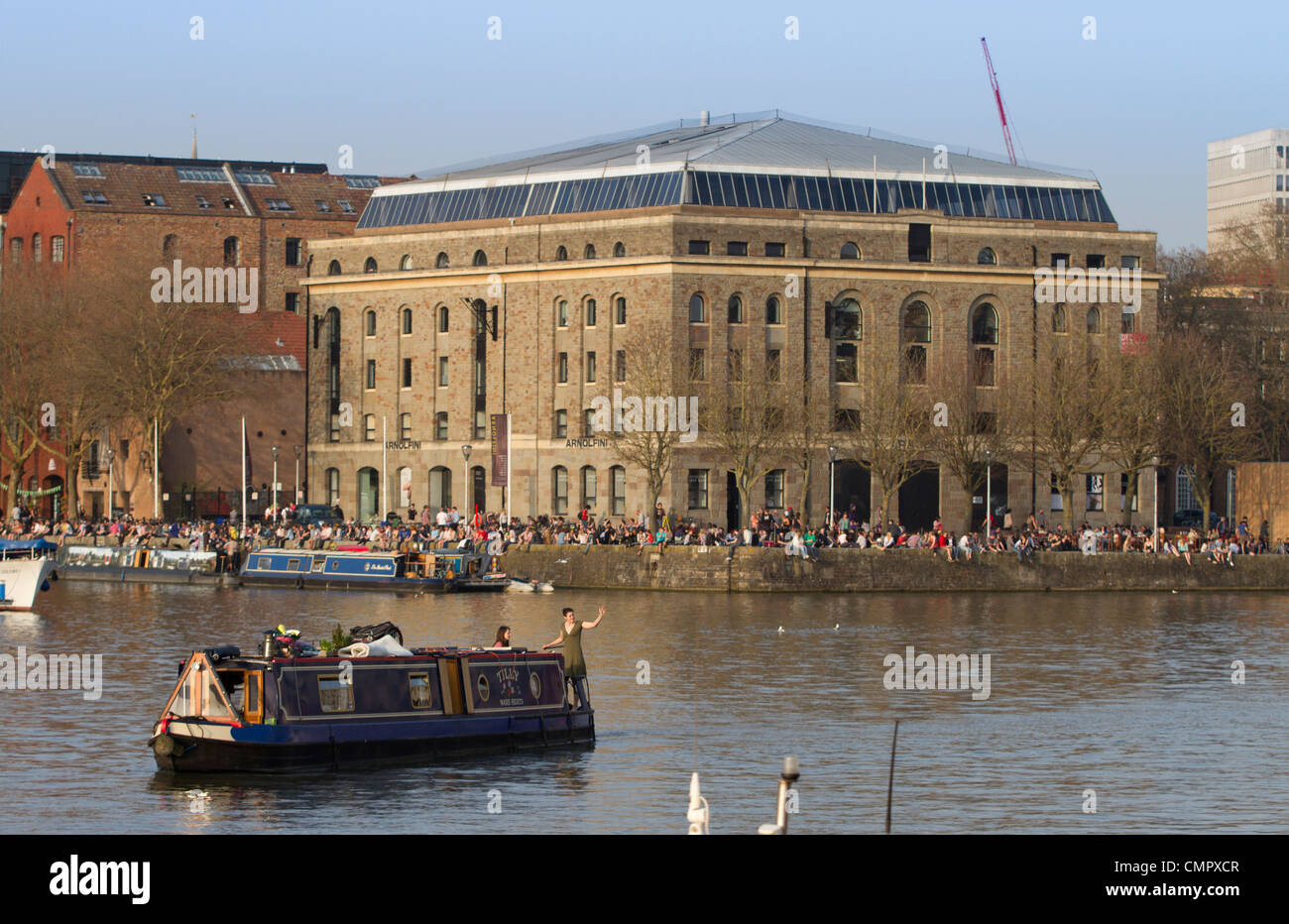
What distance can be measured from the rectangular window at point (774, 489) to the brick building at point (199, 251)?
3162 centimetres

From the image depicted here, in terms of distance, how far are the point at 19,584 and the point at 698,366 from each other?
125ft

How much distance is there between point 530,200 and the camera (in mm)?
109562

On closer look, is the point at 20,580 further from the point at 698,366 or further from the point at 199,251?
the point at 199,251

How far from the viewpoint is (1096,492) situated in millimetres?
106500

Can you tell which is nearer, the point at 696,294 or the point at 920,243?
the point at 696,294

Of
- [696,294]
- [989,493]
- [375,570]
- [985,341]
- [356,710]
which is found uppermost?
[696,294]

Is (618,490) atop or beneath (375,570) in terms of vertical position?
atop

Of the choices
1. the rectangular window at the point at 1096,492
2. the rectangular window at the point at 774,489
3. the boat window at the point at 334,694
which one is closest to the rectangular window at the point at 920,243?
the rectangular window at the point at 774,489

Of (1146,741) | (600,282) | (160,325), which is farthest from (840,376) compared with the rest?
(1146,741)

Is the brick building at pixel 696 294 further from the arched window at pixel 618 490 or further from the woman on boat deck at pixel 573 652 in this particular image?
the woman on boat deck at pixel 573 652

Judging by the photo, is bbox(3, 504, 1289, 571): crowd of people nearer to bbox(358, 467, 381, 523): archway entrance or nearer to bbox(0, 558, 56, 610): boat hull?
bbox(358, 467, 381, 523): archway entrance

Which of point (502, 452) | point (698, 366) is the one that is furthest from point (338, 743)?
point (502, 452)

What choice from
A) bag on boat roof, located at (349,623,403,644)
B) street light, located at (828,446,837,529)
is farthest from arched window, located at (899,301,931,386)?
bag on boat roof, located at (349,623,403,644)
